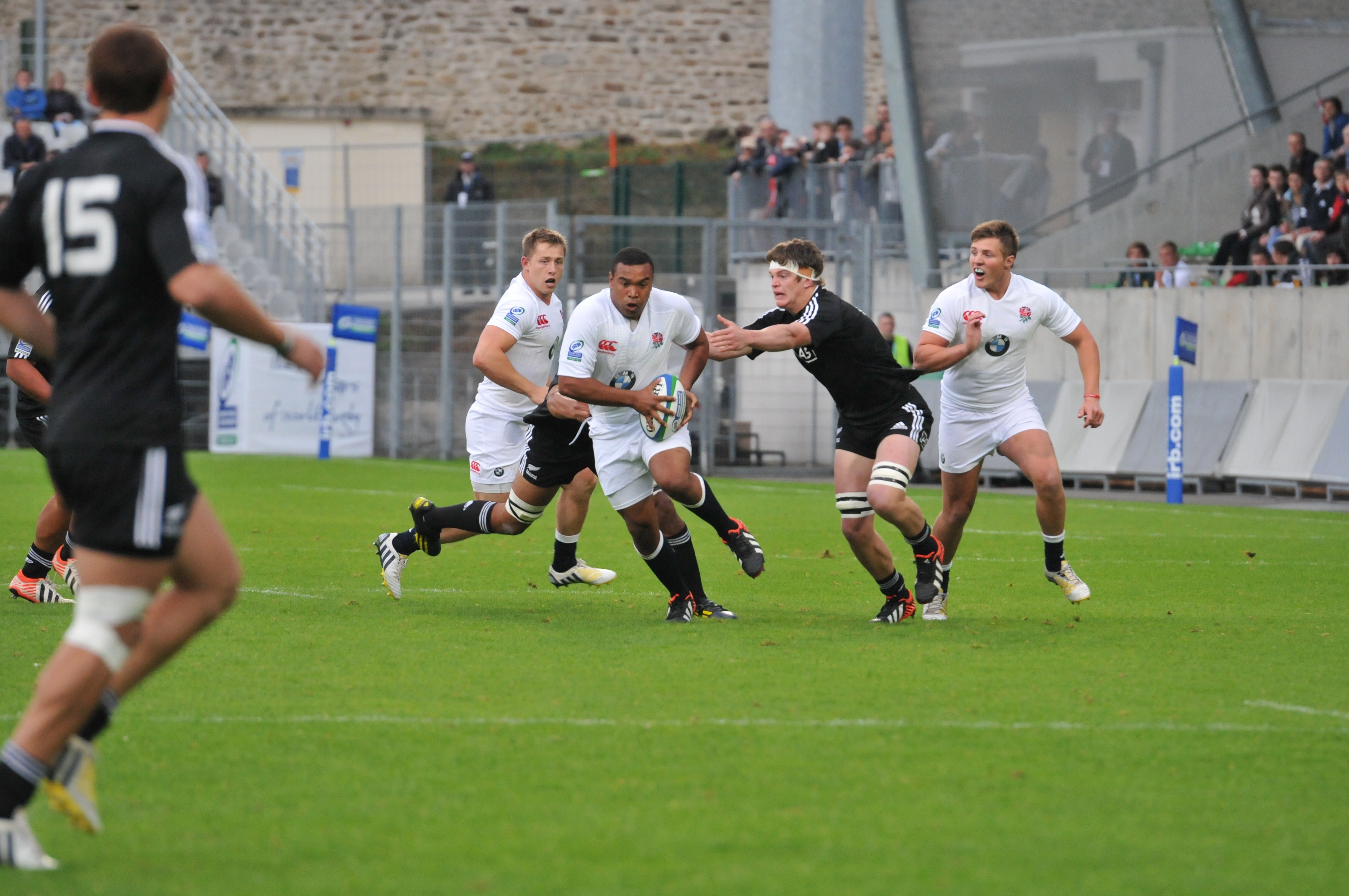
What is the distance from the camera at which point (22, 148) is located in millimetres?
27219

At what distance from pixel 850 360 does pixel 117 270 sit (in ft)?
16.8

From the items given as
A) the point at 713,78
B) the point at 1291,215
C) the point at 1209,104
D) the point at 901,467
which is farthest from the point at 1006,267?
the point at 713,78

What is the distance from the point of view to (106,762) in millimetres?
5359

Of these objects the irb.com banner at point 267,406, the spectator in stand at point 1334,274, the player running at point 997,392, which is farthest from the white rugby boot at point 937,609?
the irb.com banner at point 267,406

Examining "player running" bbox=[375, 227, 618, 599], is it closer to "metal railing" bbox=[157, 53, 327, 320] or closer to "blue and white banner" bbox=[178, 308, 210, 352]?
"blue and white banner" bbox=[178, 308, 210, 352]

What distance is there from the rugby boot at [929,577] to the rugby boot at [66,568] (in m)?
4.62

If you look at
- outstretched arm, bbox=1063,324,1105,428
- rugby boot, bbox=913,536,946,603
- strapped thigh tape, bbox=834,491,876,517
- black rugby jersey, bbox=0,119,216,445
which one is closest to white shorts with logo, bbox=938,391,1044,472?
outstretched arm, bbox=1063,324,1105,428

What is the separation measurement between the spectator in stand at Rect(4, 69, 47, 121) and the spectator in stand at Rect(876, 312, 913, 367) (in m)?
16.3

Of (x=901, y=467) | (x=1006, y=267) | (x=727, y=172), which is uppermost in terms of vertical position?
(x=727, y=172)

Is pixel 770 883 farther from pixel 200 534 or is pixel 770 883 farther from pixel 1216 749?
pixel 1216 749

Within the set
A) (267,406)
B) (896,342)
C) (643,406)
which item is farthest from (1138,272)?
(643,406)

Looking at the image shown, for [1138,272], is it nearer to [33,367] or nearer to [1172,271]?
[1172,271]

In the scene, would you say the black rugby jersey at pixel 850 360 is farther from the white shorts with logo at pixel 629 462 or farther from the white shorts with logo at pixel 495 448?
the white shorts with logo at pixel 495 448

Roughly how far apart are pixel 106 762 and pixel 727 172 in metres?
22.6
